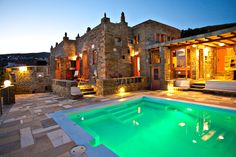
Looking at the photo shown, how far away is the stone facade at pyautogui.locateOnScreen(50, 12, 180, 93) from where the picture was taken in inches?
486

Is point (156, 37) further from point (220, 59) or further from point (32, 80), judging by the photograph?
point (32, 80)

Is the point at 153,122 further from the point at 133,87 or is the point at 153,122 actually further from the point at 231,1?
the point at 231,1

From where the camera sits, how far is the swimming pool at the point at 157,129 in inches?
135

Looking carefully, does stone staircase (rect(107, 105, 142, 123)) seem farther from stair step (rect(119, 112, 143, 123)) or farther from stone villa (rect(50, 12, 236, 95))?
stone villa (rect(50, 12, 236, 95))

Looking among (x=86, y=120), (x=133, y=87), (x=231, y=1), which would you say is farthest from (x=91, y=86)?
(x=231, y=1)

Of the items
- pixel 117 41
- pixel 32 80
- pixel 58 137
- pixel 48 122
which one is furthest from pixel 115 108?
pixel 32 80

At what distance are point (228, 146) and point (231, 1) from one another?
289 ft

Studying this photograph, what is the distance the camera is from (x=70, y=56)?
17.1m

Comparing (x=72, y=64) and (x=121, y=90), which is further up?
(x=72, y=64)

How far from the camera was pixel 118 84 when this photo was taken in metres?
11.0

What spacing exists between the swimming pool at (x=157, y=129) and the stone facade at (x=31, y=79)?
406 inches

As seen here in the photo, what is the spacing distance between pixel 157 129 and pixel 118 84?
258 inches

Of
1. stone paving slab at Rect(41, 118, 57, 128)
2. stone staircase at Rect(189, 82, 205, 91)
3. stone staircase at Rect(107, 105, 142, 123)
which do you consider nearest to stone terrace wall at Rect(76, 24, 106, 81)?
stone staircase at Rect(107, 105, 142, 123)

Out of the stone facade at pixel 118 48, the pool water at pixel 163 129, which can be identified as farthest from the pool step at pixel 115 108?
the stone facade at pixel 118 48
